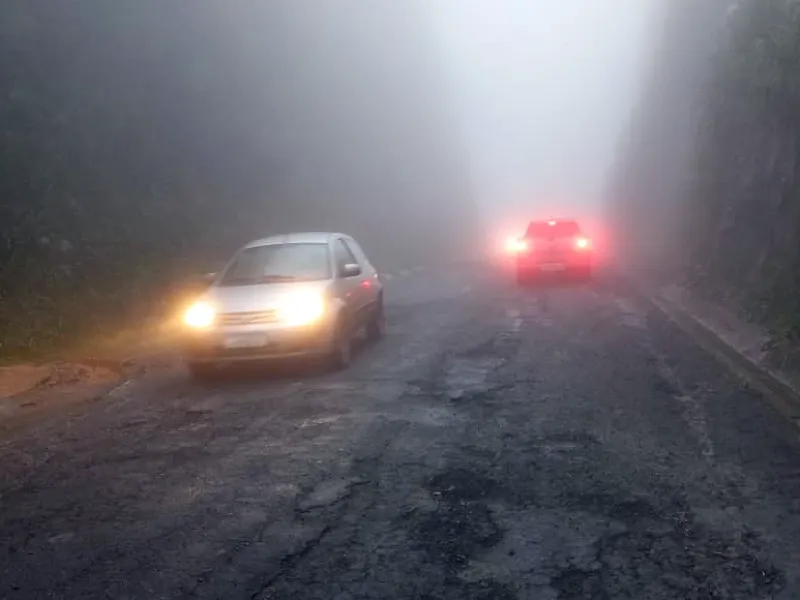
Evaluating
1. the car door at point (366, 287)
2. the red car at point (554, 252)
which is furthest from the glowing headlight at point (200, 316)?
the red car at point (554, 252)

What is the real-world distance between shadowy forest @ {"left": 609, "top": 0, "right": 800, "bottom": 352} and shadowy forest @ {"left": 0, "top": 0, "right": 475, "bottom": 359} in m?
10.9

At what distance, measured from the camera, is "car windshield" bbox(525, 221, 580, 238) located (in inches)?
1020

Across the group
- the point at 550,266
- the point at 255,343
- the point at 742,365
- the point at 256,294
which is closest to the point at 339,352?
the point at 255,343

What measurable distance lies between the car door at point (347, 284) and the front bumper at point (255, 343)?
1.06m

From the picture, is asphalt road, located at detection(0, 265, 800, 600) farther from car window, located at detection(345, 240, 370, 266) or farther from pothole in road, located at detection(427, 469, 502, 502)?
car window, located at detection(345, 240, 370, 266)

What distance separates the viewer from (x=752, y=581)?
488 centimetres

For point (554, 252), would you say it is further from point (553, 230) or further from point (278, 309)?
point (278, 309)

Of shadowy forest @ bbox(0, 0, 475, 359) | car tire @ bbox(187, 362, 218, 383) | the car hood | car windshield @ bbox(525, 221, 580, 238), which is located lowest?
car tire @ bbox(187, 362, 218, 383)

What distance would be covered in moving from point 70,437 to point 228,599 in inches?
188

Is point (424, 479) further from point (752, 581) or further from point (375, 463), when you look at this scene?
point (752, 581)

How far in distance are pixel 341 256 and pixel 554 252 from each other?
42.6 feet

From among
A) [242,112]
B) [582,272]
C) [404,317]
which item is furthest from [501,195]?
[404,317]

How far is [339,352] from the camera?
39.4ft

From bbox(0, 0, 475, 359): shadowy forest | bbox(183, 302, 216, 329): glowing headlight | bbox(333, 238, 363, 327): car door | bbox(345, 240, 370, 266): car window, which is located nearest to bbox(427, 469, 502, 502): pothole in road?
bbox(183, 302, 216, 329): glowing headlight
